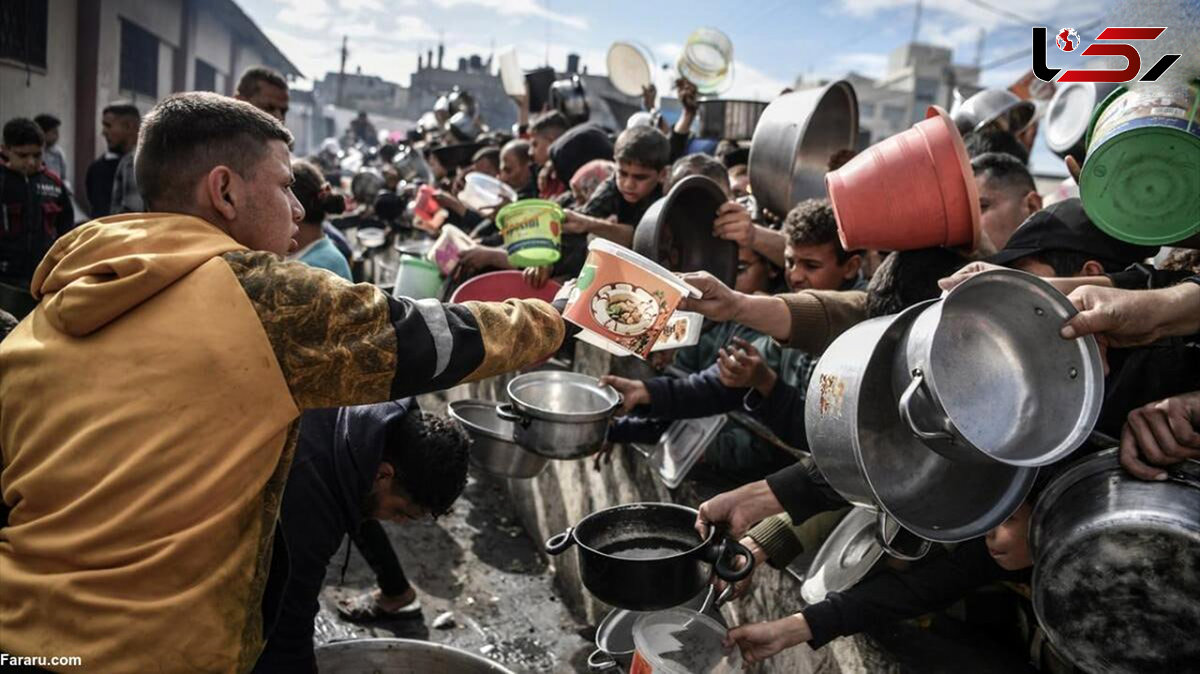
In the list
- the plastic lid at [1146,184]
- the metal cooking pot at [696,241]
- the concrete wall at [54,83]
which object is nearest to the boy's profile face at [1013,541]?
the plastic lid at [1146,184]

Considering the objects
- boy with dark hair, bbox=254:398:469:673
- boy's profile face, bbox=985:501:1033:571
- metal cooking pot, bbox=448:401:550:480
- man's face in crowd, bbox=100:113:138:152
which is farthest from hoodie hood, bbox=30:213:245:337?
man's face in crowd, bbox=100:113:138:152

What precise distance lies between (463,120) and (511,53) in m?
2.67

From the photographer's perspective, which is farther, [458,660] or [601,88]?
[601,88]

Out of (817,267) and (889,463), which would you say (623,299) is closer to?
(889,463)

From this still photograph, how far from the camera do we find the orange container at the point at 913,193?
2.14 m

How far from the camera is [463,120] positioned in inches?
479

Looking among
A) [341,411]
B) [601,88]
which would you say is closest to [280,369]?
[341,411]

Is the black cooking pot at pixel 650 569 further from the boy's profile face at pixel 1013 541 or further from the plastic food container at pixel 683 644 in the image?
the boy's profile face at pixel 1013 541

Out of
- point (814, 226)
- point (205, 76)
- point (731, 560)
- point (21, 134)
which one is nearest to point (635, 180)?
point (814, 226)

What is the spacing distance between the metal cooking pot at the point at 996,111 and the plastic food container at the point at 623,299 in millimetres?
4140

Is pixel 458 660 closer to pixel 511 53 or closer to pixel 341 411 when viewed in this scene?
pixel 341 411

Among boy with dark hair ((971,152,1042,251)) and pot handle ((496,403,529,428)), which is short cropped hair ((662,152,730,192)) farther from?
pot handle ((496,403,529,428))

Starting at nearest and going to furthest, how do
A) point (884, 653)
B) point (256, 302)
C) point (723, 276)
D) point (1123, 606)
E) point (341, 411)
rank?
point (1123, 606), point (256, 302), point (884, 653), point (341, 411), point (723, 276)

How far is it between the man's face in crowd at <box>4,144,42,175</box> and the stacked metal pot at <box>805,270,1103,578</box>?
20.4 feet
